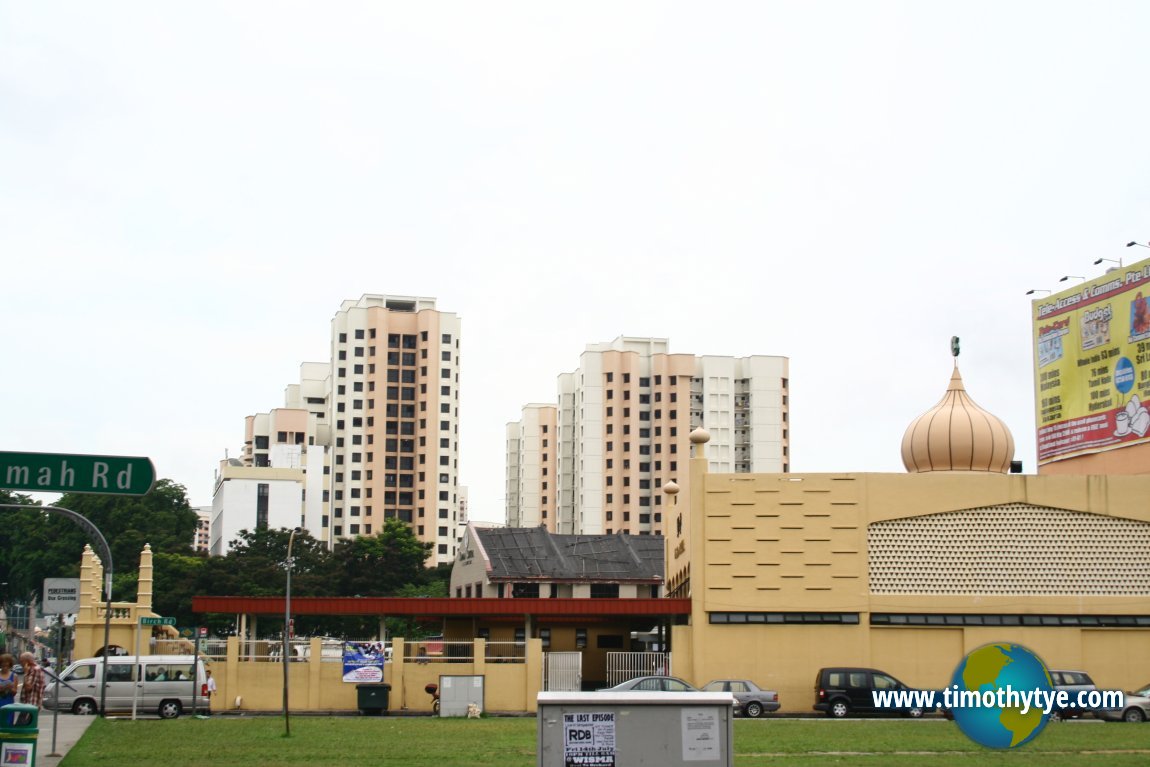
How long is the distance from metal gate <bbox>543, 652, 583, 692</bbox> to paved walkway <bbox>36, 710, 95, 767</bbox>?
14.5m

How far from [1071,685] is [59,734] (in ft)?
90.2

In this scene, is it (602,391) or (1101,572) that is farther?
(602,391)

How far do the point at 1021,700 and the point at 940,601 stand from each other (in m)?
26.3

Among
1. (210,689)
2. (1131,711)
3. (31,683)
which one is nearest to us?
(31,683)

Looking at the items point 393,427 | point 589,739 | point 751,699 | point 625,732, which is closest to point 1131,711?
point 751,699

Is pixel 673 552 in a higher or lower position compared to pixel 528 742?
higher

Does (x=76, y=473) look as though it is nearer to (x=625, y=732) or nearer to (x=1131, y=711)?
(x=625, y=732)

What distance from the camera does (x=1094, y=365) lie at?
53.8m

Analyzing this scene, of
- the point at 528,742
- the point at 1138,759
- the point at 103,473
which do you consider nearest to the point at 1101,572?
the point at 1138,759

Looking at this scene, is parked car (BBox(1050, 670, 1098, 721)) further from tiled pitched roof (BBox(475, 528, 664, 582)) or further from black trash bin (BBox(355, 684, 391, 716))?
tiled pitched roof (BBox(475, 528, 664, 582))

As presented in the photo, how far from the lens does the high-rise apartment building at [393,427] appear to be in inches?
5344

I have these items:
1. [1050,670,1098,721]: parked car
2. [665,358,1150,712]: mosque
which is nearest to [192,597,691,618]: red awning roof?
[665,358,1150,712]: mosque

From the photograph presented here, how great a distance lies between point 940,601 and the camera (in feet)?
148

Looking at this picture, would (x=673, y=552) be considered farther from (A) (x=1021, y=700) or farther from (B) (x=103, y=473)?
(B) (x=103, y=473)
